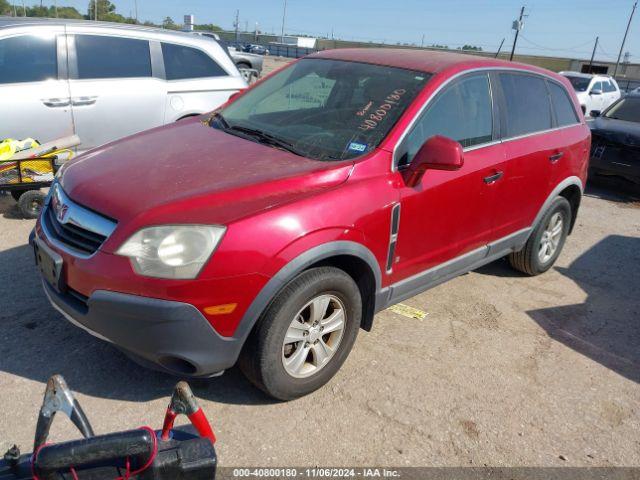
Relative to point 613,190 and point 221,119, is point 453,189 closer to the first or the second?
point 221,119

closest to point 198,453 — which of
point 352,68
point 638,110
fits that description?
point 352,68

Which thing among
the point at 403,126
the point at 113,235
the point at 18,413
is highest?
the point at 403,126

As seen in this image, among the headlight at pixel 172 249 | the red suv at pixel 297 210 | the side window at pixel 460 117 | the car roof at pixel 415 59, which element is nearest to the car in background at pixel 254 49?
the car roof at pixel 415 59

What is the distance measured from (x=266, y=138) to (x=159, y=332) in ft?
4.84

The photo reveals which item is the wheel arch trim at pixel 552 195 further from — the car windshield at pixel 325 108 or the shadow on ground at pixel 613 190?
the shadow on ground at pixel 613 190

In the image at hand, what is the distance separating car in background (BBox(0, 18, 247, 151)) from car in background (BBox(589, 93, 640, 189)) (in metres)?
5.50

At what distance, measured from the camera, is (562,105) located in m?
4.80

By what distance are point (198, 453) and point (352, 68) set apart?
2859 millimetres

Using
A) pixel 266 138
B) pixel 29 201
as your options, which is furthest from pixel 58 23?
pixel 266 138

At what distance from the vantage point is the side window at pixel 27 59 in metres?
5.41

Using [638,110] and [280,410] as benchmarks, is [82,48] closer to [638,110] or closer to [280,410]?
[280,410]

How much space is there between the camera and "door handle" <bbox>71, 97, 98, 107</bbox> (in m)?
5.68

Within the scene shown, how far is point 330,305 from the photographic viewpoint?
9.91 feet

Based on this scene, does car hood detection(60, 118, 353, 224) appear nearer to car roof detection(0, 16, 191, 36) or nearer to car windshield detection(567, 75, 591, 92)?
car roof detection(0, 16, 191, 36)
